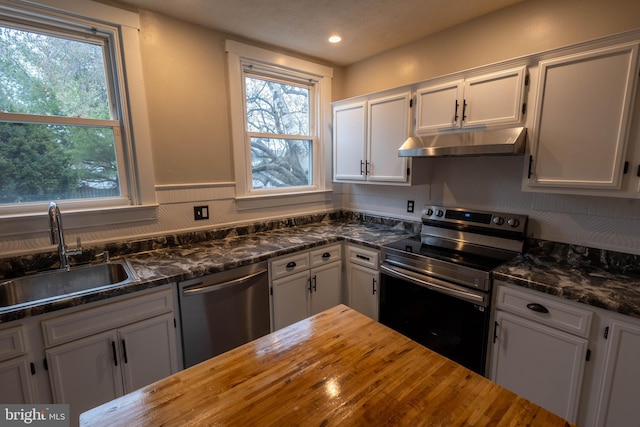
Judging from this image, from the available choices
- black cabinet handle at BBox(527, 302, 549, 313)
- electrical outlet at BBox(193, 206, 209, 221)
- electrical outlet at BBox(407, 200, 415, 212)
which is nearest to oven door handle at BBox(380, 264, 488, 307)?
black cabinet handle at BBox(527, 302, 549, 313)

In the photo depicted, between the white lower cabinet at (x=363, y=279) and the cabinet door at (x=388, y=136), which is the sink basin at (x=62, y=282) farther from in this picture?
the cabinet door at (x=388, y=136)

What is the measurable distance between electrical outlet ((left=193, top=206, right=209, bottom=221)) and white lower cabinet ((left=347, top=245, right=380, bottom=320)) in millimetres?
1207

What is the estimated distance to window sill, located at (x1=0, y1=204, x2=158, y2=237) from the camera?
170 cm

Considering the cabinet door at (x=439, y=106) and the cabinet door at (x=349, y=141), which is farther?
the cabinet door at (x=349, y=141)

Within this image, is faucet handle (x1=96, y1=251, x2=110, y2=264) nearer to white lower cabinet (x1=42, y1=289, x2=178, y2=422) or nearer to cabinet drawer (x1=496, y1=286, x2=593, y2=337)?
white lower cabinet (x1=42, y1=289, x2=178, y2=422)

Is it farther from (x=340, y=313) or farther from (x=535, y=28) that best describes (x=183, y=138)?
(x=535, y=28)

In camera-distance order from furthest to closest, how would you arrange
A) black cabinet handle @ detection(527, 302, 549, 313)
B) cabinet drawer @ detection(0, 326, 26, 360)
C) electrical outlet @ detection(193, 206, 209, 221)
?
electrical outlet @ detection(193, 206, 209, 221)
black cabinet handle @ detection(527, 302, 549, 313)
cabinet drawer @ detection(0, 326, 26, 360)

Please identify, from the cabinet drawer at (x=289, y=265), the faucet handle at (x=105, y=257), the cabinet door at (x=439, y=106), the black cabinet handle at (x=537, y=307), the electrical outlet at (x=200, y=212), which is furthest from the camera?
the electrical outlet at (x=200, y=212)

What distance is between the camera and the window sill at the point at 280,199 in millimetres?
2605

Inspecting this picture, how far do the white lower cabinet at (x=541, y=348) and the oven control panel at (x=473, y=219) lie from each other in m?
0.59

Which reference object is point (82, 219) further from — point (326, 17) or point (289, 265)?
point (326, 17)

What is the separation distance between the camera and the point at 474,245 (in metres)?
2.25

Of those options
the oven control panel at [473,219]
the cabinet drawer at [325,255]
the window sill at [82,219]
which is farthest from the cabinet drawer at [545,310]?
the window sill at [82,219]

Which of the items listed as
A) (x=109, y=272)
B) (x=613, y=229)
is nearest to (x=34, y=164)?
(x=109, y=272)
